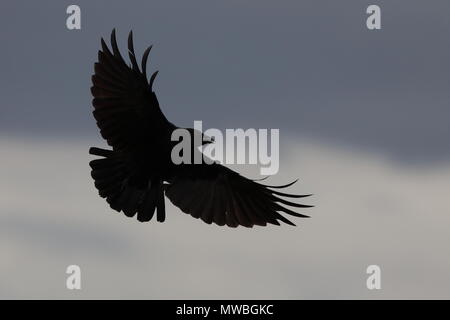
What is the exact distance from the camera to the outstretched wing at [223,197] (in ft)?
79.7

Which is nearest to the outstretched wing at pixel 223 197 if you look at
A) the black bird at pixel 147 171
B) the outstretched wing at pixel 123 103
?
the black bird at pixel 147 171

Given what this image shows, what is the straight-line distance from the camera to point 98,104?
76.0 ft

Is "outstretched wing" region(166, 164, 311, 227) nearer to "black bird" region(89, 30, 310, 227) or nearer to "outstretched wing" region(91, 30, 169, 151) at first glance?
"black bird" region(89, 30, 310, 227)

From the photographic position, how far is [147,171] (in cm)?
2391

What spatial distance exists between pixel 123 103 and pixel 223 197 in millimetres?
2666

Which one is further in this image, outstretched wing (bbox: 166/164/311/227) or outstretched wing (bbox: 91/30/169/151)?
outstretched wing (bbox: 166/164/311/227)

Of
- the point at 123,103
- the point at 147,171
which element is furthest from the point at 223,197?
the point at 123,103

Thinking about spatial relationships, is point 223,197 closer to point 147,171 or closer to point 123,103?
point 147,171

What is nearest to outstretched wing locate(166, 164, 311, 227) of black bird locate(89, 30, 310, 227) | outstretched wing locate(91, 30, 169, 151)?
black bird locate(89, 30, 310, 227)

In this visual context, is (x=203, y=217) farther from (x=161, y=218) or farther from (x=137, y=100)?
(x=137, y=100)

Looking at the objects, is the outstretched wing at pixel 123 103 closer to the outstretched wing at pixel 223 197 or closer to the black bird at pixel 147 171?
the black bird at pixel 147 171

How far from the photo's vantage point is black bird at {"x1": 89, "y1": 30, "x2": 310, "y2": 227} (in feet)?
75.4

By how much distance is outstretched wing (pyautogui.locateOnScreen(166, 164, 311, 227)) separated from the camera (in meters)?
24.3

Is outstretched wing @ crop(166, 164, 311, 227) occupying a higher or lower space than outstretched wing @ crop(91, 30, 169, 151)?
lower
